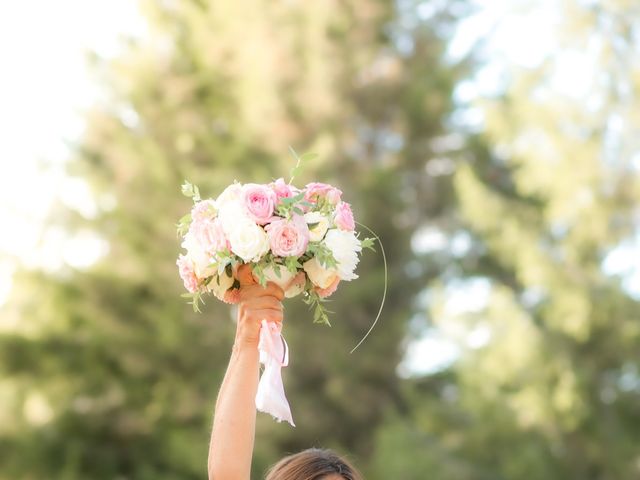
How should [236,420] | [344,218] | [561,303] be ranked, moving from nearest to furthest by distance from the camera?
[236,420]
[344,218]
[561,303]

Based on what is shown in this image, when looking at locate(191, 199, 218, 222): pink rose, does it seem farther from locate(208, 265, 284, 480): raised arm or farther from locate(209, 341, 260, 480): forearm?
locate(209, 341, 260, 480): forearm

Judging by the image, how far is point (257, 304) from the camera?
3.08 metres

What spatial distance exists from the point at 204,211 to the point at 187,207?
1405 cm

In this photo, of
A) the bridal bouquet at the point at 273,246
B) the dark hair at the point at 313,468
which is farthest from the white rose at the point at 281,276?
the dark hair at the point at 313,468

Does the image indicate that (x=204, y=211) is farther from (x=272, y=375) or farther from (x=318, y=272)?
(x=272, y=375)

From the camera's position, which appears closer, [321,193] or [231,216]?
[231,216]

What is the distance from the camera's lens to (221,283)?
3.16 meters

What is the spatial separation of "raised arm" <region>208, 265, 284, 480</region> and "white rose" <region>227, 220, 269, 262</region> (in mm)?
61

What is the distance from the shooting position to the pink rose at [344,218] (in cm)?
331

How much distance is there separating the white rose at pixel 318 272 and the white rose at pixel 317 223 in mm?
76

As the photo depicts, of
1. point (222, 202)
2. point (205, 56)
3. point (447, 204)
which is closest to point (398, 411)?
point (447, 204)

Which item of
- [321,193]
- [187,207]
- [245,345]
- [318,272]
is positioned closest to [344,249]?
[318,272]

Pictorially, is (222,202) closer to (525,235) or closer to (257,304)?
(257,304)

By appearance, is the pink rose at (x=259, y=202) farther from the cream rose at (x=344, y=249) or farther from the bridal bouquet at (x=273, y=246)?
the cream rose at (x=344, y=249)
